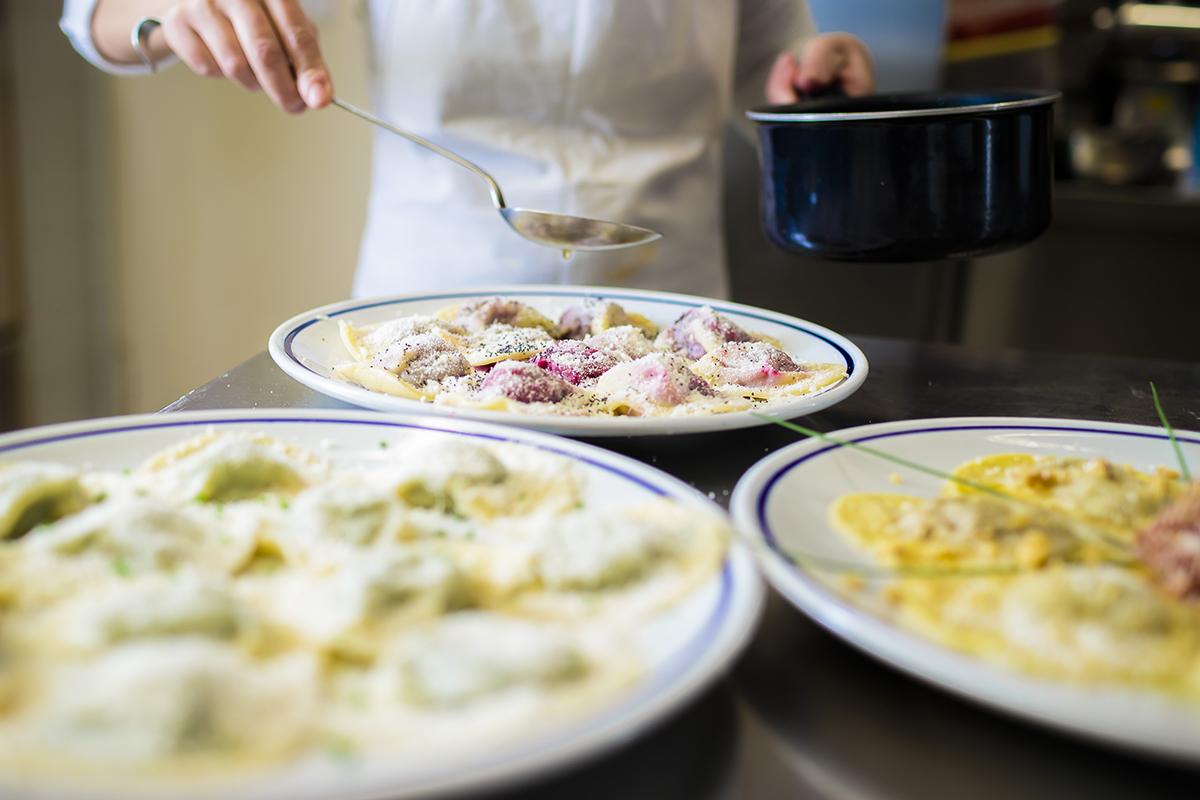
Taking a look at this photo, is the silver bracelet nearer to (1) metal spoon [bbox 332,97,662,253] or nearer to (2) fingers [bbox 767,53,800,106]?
(1) metal spoon [bbox 332,97,662,253]

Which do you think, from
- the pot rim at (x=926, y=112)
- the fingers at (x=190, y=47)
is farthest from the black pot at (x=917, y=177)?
the fingers at (x=190, y=47)

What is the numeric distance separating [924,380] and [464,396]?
64 centimetres

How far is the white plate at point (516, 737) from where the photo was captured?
1.17ft

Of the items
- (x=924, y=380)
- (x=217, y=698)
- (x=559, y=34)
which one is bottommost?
(x=924, y=380)

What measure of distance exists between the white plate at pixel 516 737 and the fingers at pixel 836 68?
950 mm

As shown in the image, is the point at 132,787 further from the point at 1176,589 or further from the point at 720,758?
the point at 1176,589

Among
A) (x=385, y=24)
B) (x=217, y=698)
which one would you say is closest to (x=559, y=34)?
(x=385, y=24)

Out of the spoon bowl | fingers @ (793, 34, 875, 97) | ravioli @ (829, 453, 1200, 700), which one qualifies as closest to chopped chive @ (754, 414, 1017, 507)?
ravioli @ (829, 453, 1200, 700)

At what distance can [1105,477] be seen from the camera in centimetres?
72

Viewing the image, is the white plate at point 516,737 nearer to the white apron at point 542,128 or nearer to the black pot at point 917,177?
the black pot at point 917,177

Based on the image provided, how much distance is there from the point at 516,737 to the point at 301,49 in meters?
1.02

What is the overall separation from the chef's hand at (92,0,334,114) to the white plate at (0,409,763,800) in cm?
51

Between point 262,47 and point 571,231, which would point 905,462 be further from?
point 262,47

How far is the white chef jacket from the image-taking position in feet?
5.17
